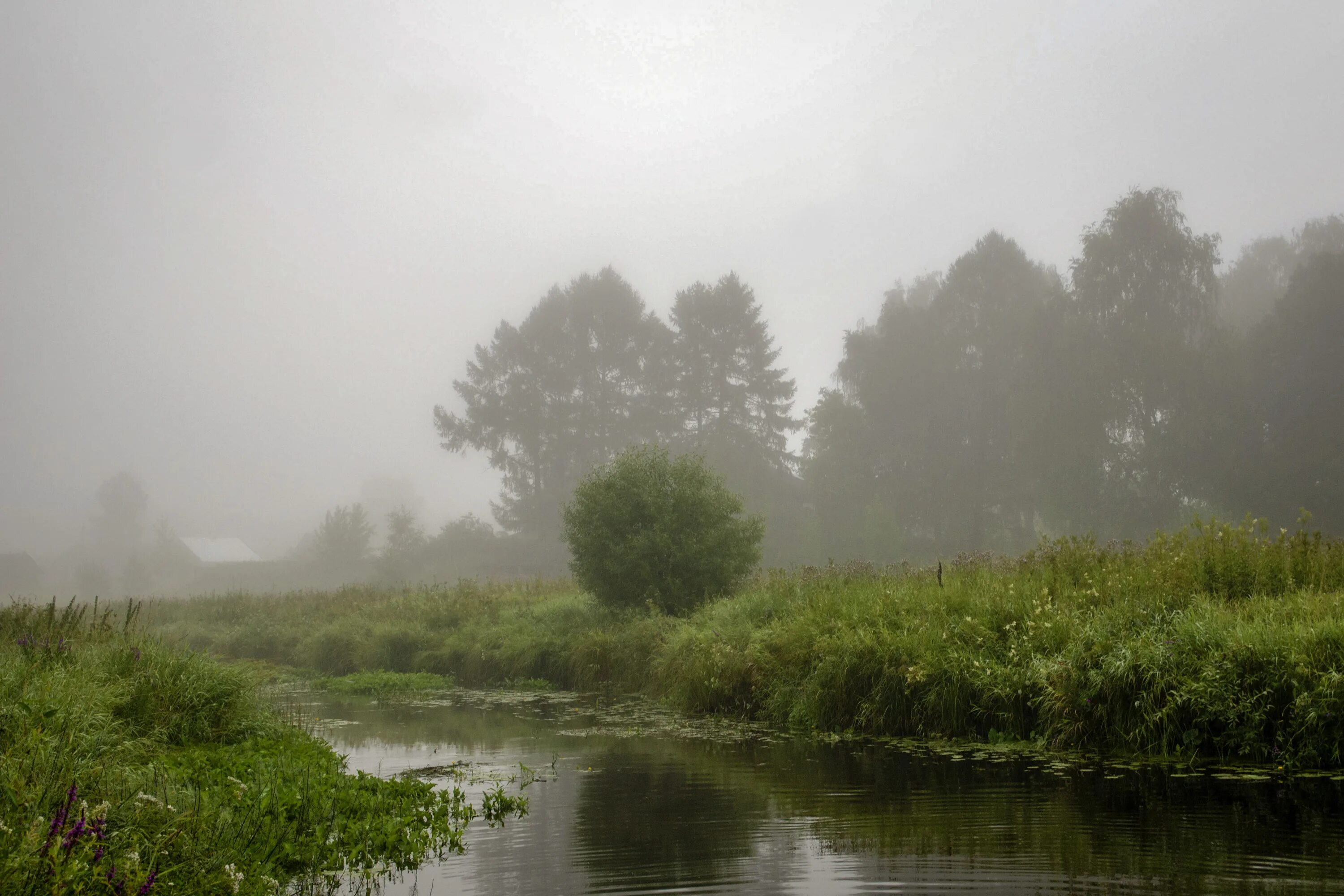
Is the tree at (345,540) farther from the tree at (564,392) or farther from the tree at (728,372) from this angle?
the tree at (728,372)

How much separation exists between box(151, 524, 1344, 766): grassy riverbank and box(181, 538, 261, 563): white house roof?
311ft

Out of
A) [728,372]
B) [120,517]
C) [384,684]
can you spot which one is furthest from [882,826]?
[120,517]

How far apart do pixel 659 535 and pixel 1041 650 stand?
34.8ft

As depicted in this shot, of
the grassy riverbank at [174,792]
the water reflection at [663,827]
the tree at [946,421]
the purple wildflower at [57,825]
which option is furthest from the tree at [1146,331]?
the purple wildflower at [57,825]

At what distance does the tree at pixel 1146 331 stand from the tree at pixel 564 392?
26832 millimetres

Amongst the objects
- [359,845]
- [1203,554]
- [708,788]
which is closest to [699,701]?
[708,788]

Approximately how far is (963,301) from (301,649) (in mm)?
43269

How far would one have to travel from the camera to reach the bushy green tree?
778 inches

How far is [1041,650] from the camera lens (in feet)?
32.8

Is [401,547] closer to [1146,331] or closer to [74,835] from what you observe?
[1146,331]

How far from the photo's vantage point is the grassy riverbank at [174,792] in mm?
3691

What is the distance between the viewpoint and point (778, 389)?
61.4 meters

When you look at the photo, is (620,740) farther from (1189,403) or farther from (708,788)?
(1189,403)

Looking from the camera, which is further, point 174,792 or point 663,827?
point 663,827
